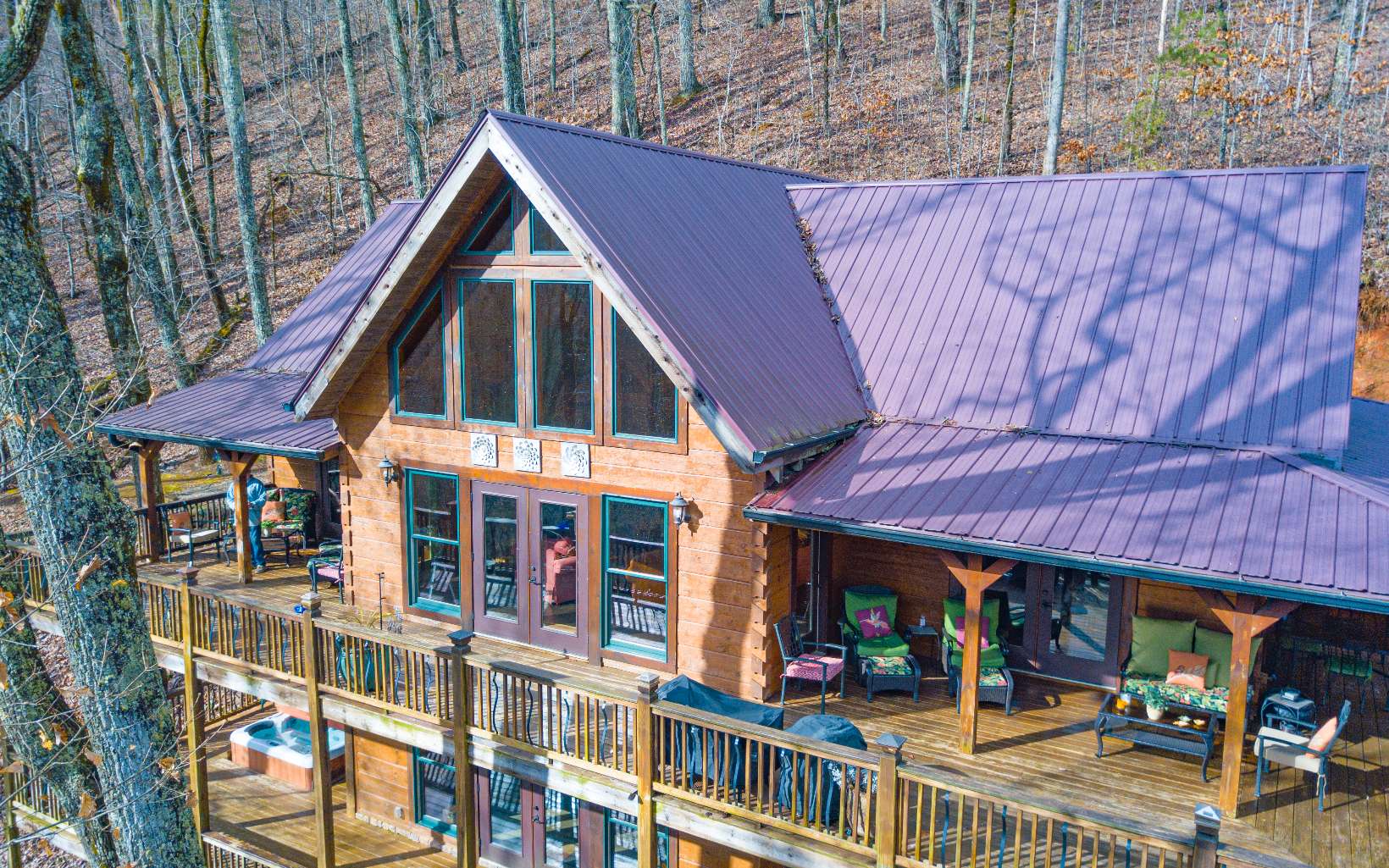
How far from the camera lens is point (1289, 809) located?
8148mm

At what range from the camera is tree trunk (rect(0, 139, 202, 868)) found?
8.08 m

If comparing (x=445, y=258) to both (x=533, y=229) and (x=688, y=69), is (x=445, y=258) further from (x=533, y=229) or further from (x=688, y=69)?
(x=688, y=69)

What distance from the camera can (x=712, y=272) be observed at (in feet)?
37.3

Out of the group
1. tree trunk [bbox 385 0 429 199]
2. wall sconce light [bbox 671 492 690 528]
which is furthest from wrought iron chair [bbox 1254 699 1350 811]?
tree trunk [bbox 385 0 429 199]

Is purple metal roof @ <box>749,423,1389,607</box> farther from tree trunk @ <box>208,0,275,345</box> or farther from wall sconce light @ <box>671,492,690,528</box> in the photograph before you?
tree trunk @ <box>208,0,275,345</box>

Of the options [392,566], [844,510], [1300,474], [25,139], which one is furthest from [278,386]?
[25,139]

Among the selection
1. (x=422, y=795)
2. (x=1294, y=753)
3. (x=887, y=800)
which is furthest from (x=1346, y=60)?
(x=422, y=795)

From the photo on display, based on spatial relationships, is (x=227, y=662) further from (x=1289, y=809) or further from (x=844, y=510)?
(x=1289, y=809)

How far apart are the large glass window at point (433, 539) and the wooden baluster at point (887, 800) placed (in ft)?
21.8

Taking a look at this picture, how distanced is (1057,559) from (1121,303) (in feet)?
14.7

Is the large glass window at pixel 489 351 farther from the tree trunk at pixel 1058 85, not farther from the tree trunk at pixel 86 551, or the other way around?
the tree trunk at pixel 1058 85

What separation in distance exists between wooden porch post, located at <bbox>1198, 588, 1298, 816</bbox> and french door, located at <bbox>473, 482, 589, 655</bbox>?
6564 mm

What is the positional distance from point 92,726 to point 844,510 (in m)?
7.45

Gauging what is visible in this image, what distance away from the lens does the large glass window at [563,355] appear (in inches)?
426
